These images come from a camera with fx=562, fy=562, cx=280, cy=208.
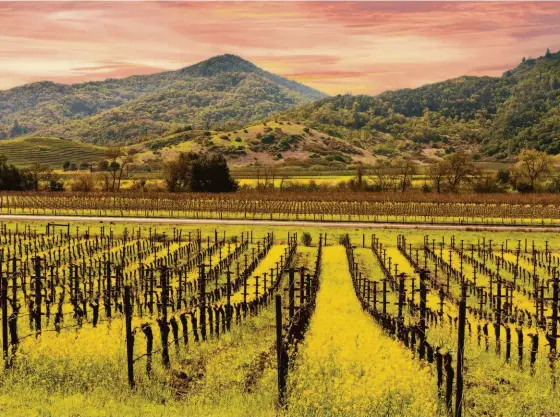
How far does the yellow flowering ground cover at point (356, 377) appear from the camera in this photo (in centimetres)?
1373

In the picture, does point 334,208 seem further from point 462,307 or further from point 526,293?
point 462,307

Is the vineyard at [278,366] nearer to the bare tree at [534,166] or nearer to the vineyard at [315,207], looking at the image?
the vineyard at [315,207]

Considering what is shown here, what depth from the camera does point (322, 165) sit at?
7505 inches

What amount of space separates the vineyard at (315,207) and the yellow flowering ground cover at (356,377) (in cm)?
5722

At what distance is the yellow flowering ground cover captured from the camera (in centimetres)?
1373

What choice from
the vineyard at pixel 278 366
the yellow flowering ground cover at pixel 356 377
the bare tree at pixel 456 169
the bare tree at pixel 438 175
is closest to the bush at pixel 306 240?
the vineyard at pixel 278 366

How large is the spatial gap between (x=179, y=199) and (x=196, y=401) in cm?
8183

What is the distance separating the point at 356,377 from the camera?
15.4m

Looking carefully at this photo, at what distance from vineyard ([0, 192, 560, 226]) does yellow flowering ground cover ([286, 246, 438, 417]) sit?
188ft

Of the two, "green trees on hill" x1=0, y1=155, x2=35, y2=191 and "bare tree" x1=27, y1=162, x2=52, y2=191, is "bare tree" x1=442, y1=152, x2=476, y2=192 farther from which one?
"green trees on hill" x1=0, y1=155, x2=35, y2=191

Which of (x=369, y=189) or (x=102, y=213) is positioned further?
(x=369, y=189)

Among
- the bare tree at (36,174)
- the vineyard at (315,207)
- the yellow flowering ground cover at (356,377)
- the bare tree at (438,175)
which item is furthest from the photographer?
the bare tree at (36,174)

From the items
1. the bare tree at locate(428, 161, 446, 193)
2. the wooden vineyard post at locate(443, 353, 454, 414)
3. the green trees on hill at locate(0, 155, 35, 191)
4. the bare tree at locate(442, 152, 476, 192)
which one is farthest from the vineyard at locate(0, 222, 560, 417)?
the green trees on hill at locate(0, 155, 35, 191)

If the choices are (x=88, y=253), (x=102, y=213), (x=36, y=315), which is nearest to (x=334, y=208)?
(x=102, y=213)
